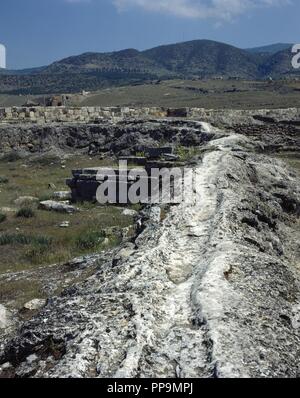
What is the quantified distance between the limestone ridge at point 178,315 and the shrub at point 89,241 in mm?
3221

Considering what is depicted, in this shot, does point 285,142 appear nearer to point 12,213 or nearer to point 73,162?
point 73,162

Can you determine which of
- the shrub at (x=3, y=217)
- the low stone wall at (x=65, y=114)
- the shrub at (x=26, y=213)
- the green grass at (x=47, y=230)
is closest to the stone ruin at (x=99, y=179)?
the green grass at (x=47, y=230)

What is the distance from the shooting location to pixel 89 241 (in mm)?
10641

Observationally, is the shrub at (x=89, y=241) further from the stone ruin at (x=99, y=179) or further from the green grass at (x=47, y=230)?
the stone ruin at (x=99, y=179)

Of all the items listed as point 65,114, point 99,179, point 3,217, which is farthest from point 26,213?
point 65,114

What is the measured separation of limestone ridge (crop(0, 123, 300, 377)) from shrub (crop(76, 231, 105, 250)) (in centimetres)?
322

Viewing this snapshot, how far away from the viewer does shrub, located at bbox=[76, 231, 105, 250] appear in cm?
1048

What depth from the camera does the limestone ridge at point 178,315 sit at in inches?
157

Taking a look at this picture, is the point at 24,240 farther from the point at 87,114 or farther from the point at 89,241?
the point at 87,114

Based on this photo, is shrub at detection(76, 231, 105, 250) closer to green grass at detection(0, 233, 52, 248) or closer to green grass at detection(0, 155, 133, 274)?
green grass at detection(0, 155, 133, 274)

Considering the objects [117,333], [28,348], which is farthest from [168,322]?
[28,348]

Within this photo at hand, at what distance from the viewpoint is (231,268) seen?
18.5ft
